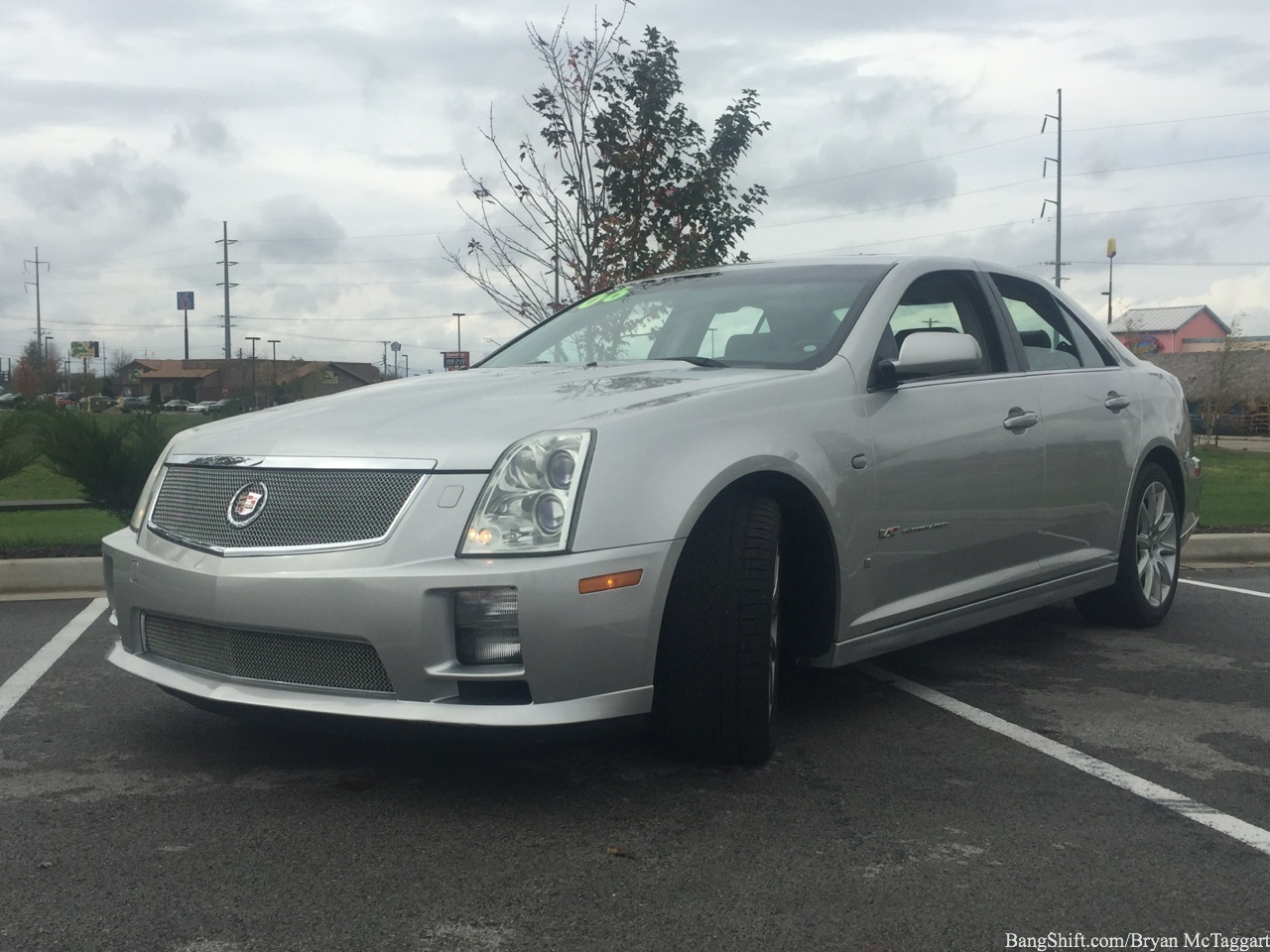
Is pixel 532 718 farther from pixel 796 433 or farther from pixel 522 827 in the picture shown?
pixel 796 433

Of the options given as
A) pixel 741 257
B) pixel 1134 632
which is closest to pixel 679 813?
pixel 1134 632

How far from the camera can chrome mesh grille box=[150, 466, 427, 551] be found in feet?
11.0

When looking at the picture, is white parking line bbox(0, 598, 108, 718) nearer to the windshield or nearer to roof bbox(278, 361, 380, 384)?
the windshield

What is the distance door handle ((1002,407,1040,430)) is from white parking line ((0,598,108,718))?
3609 mm

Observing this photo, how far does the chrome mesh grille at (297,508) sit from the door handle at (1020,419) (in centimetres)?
237

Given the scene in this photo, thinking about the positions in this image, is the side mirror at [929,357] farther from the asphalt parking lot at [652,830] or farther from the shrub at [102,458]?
the shrub at [102,458]

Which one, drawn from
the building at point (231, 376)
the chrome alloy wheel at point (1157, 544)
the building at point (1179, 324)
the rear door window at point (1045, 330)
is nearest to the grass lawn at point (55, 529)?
the rear door window at point (1045, 330)

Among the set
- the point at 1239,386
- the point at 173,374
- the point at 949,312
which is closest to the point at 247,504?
the point at 949,312

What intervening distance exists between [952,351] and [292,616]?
2.23 metres

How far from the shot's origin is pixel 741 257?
416 inches

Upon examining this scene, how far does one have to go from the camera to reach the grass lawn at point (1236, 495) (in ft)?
35.6

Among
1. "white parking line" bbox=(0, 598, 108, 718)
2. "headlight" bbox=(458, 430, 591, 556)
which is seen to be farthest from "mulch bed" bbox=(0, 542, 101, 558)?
"headlight" bbox=(458, 430, 591, 556)

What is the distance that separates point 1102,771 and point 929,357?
135 cm

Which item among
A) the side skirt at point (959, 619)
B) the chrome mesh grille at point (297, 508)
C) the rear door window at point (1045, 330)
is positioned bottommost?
the side skirt at point (959, 619)
